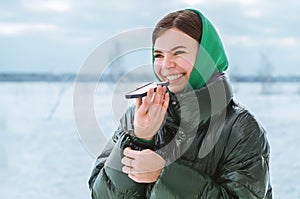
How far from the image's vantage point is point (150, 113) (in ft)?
1.97

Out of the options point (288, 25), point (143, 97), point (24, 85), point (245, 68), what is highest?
point (143, 97)

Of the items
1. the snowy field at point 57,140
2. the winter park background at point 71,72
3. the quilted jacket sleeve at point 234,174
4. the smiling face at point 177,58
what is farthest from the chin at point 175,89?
the snowy field at point 57,140

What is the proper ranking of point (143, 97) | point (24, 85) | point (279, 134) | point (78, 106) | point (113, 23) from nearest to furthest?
point (143, 97), point (78, 106), point (113, 23), point (24, 85), point (279, 134)

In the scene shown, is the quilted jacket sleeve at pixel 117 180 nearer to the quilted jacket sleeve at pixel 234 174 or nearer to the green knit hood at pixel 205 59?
the quilted jacket sleeve at pixel 234 174

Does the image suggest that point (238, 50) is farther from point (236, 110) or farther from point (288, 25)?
point (236, 110)

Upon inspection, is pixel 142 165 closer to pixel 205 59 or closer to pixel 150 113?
pixel 150 113

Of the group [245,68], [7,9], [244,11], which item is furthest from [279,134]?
[7,9]

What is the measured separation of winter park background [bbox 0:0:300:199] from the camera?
1.74 metres

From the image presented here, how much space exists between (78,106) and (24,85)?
4.17 ft

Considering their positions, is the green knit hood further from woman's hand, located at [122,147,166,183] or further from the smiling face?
woman's hand, located at [122,147,166,183]

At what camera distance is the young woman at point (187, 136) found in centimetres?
62

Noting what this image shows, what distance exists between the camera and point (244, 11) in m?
1.90

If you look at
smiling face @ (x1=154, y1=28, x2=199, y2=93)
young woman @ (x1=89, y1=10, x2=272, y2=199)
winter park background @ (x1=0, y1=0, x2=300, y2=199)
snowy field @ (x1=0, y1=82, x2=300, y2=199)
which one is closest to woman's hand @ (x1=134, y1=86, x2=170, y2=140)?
young woman @ (x1=89, y1=10, x2=272, y2=199)

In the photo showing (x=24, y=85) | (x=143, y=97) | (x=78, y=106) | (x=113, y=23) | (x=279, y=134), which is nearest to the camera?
(x=143, y=97)
